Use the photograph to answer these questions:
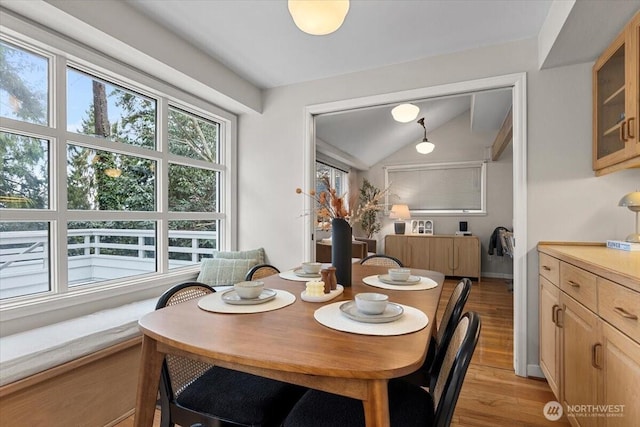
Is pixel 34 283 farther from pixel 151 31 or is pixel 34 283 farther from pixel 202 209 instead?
pixel 151 31

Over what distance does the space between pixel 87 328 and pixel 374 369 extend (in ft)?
5.88

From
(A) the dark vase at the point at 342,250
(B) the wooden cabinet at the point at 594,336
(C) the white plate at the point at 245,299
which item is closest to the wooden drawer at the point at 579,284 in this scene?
(B) the wooden cabinet at the point at 594,336

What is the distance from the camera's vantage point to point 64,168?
79.4 inches

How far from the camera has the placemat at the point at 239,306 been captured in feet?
3.92

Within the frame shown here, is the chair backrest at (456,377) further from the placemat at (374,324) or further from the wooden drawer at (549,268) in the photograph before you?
the wooden drawer at (549,268)

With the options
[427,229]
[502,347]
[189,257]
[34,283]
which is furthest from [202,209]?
[427,229]

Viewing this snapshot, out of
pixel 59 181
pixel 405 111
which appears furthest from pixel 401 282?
pixel 405 111

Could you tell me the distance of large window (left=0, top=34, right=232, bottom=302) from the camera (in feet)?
6.02

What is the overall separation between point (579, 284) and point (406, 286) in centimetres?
83

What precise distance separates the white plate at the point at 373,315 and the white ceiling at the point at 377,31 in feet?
5.79

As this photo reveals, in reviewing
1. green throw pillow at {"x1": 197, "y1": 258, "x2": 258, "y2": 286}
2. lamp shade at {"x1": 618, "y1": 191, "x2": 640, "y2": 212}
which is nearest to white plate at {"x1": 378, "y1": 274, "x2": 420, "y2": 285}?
lamp shade at {"x1": 618, "y1": 191, "x2": 640, "y2": 212}

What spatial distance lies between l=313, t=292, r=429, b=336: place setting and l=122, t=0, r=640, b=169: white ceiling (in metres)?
1.76

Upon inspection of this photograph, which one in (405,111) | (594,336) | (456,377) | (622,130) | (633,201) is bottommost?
(594,336)

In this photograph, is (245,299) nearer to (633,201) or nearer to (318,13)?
(318,13)
